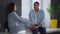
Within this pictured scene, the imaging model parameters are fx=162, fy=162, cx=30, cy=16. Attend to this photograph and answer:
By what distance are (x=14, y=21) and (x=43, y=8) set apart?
1.97 ft

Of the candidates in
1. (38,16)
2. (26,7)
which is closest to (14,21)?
(26,7)

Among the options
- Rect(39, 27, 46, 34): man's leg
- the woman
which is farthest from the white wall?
Rect(39, 27, 46, 34): man's leg

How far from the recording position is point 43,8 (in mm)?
2691

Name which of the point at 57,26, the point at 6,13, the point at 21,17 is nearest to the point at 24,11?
the point at 21,17

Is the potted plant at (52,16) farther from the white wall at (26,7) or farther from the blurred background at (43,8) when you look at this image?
the white wall at (26,7)

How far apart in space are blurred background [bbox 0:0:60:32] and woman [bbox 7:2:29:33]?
0.10 metres

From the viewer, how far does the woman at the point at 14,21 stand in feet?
7.70

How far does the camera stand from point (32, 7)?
2607mm

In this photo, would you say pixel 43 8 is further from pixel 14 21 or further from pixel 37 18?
pixel 14 21

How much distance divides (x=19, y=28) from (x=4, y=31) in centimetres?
28

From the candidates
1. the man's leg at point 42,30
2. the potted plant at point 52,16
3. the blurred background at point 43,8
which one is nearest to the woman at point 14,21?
the blurred background at point 43,8

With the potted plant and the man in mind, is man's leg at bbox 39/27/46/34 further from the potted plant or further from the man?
the potted plant

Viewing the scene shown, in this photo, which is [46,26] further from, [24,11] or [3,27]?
[3,27]

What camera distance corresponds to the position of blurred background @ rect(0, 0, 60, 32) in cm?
254
